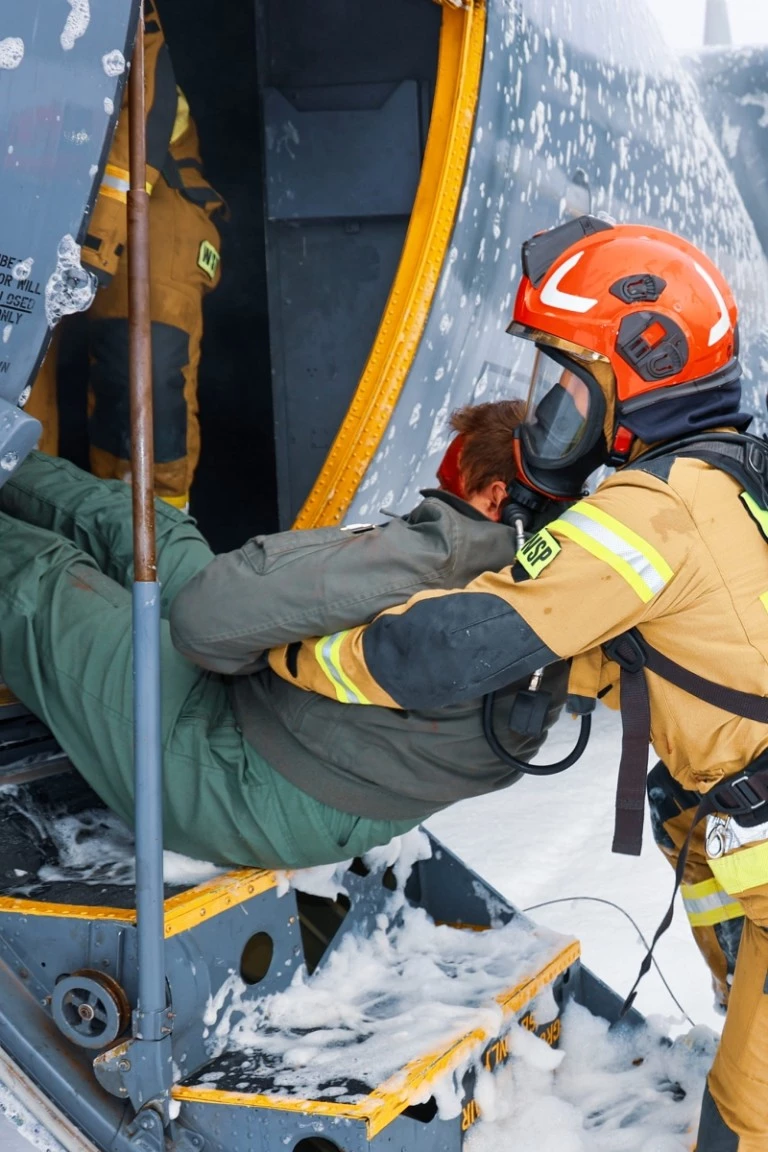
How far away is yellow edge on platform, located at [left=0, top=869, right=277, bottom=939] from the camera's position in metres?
1.79

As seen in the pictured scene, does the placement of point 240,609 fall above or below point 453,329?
below

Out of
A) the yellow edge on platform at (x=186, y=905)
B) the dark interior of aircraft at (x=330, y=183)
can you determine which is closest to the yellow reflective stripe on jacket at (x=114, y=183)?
the dark interior of aircraft at (x=330, y=183)

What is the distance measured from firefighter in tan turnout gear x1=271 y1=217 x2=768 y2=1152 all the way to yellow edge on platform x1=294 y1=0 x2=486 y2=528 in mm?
873

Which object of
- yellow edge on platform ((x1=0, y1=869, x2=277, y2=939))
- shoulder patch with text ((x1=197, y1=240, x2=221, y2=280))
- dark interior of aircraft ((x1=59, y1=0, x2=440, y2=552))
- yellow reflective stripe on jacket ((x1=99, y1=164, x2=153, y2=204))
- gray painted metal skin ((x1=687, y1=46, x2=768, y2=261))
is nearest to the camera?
yellow edge on platform ((x1=0, y1=869, x2=277, y2=939))

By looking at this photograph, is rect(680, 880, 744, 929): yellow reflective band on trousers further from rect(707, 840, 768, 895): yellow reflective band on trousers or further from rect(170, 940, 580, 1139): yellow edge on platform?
rect(170, 940, 580, 1139): yellow edge on platform

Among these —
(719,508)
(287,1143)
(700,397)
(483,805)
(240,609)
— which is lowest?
(483,805)

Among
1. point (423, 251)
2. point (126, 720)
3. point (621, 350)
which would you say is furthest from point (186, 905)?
point (423, 251)

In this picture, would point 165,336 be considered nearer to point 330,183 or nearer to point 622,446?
point 330,183

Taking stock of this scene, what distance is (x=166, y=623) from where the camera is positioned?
2.29 meters

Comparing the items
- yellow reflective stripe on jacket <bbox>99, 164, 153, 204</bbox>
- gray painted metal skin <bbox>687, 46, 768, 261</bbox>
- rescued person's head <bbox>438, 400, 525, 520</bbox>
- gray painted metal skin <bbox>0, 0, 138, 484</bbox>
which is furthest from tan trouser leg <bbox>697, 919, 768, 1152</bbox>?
gray painted metal skin <bbox>687, 46, 768, 261</bbox>

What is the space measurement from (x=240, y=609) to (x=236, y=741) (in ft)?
1.10

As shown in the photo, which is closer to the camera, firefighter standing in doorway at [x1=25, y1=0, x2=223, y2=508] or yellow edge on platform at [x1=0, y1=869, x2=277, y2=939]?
yellow edge on platform at [x1=0, y1=869, x2=277, y2=939]

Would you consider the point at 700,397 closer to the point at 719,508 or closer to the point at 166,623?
the point at 719,508

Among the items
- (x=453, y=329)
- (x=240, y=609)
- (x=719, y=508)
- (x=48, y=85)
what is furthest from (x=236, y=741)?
(x=453, y=329)
